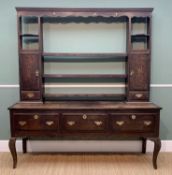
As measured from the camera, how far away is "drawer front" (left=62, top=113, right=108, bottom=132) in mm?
2818

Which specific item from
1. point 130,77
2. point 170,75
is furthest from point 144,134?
point 170,75

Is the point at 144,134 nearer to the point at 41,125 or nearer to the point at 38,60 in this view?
the point at 41,125

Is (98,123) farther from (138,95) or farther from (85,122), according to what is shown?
(138,95)

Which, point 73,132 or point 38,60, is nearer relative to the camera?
point 73,132

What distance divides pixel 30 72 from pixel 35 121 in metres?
0.68

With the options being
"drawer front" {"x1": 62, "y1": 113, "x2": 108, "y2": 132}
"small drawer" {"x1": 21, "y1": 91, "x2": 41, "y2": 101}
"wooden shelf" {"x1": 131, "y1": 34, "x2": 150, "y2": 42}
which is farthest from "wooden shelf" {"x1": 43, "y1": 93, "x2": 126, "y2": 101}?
"wooden shelf" {"x1": 131, "y1": 34, "x2": 150, "y2": 42}

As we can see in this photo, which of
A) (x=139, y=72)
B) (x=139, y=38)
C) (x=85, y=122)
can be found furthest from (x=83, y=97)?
(x=139, y=38)

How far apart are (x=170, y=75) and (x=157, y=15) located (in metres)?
0.84

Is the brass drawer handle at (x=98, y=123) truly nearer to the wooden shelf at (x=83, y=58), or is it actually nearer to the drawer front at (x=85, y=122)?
the drawer front at (x=85, y=122)

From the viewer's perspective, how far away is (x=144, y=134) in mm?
2842

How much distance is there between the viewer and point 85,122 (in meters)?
2.82

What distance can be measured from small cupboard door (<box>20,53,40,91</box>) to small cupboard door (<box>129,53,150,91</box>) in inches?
48.6

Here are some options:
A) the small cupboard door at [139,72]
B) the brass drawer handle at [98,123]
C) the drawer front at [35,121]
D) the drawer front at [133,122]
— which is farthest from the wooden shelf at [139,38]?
the drawer front at [35,121]

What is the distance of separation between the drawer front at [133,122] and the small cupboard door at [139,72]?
1.53ft
